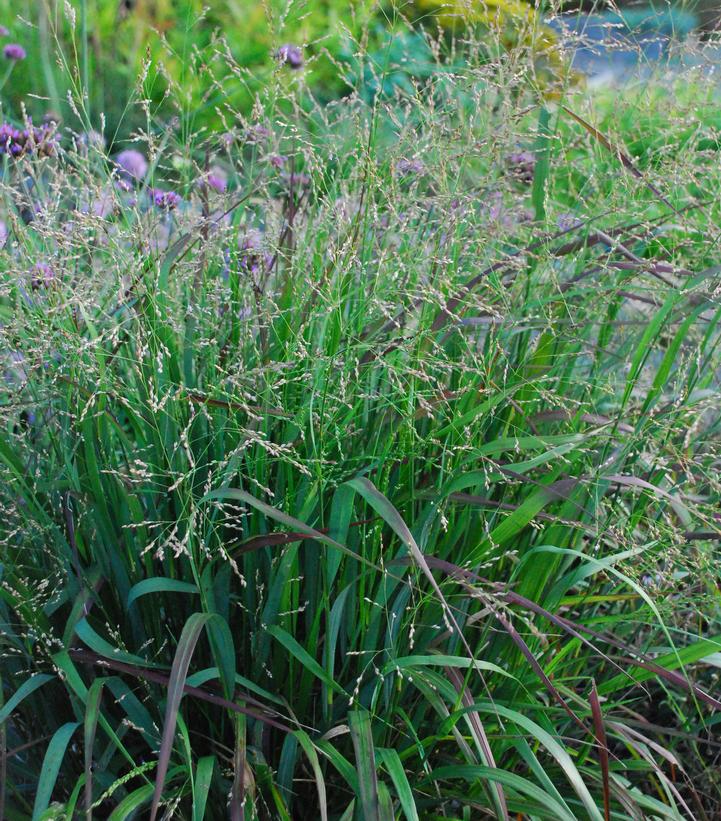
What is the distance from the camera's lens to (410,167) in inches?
65.7

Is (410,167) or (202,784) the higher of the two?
(410,167)

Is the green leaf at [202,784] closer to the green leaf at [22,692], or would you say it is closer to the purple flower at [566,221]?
the green leaf at [22,692]

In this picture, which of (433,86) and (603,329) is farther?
(603,329)

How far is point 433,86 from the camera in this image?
5.08 ft

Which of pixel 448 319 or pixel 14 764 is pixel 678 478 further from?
pixel 14 764

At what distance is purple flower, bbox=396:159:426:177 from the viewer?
1.53 metres

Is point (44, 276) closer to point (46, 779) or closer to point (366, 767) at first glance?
point (46, 779)

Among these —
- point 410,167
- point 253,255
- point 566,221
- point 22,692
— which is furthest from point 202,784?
point 566,221

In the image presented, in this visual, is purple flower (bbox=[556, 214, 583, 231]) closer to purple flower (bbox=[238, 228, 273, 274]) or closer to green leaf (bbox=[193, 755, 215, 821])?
purple flower (bbox=[238, 228, 273, 274])

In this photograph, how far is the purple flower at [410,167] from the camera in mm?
1527

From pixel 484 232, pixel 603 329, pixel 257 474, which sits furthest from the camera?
pixel 603 329

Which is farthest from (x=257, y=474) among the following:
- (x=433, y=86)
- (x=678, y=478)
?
(x=678, y=478)

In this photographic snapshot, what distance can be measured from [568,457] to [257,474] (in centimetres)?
50

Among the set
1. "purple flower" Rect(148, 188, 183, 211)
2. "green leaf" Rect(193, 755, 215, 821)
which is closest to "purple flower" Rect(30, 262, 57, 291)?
"purple flower" Rect(148, 188, 183, 211)
